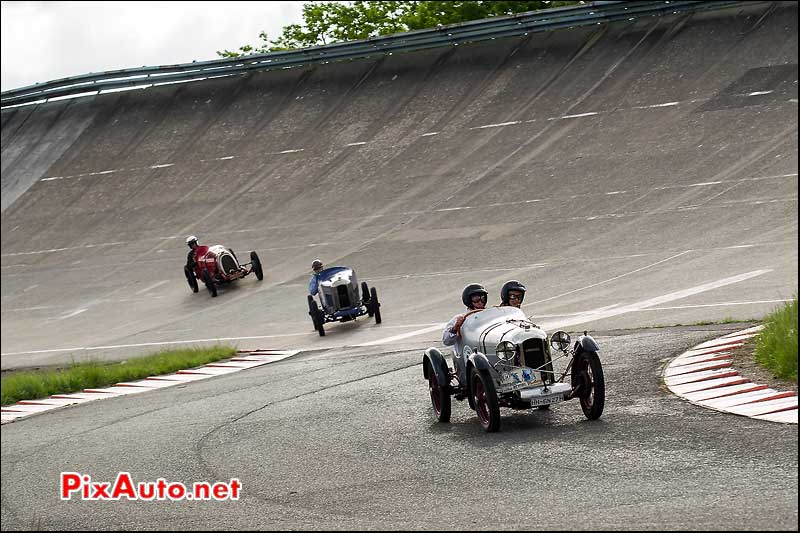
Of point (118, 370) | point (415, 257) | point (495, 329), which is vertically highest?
point (415, 257)

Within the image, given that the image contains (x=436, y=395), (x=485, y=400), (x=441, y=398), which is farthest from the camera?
Result: (x=436, y=395)

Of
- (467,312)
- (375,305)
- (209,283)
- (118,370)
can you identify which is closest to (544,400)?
(467,312)

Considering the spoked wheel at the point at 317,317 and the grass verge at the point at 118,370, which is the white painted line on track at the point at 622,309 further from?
the grass verge at the point at 118,370

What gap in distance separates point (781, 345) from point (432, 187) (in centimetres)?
2812

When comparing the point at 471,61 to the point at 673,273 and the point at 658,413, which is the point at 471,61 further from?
the point at 658,413

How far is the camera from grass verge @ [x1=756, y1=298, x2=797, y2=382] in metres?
11.8

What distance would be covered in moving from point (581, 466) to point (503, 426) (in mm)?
2567

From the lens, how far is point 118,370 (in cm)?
2162

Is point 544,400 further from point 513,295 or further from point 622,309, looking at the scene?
point 622,309

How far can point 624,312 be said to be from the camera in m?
21.2

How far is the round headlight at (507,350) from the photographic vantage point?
11.7m

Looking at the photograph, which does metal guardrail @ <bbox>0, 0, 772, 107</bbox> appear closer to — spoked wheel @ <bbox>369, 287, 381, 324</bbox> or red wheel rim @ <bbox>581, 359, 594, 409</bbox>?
spoked wheel @ <bbox>369, 287, 381, 324</bbox>

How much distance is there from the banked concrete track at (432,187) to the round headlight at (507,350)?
7965mm

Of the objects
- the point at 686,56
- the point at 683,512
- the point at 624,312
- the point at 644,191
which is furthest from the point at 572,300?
the point at 686,56
